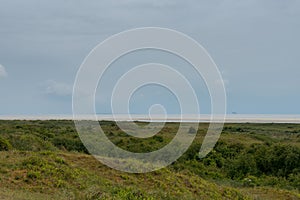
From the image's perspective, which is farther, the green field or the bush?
the bush

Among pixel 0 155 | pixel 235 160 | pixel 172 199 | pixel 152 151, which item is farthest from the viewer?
pixel 152 151

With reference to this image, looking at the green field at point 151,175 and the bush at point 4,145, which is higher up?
the bush at point 4,145

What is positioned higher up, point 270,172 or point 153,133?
point 153,133

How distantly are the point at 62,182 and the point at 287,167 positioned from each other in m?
17.7

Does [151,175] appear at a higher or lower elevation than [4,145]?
lower

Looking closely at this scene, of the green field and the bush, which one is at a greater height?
the bush

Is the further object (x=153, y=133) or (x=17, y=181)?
(x=153, y=133)

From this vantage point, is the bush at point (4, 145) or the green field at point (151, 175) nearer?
the green field at point (151, 175)

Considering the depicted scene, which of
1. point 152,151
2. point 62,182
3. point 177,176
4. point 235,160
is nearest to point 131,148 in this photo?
point 152,151

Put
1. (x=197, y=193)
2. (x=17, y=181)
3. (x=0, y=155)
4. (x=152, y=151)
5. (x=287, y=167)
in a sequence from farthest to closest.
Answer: (x=152, y=151)
(x=287, y=167)
(x=0, y=155)
(x=197, y=193)
(x=17, y=181)

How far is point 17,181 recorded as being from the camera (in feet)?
53.1

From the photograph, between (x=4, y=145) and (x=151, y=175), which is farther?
(x=4, y=145)

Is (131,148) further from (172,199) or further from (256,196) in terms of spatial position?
(172,199)

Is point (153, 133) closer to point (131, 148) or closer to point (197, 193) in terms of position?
point (131, 148)
